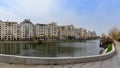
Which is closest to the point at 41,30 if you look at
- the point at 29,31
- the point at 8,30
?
the point at 29,31

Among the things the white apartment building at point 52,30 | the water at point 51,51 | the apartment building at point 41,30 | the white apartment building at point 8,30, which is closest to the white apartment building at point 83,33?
the white apartment building at point 52,30

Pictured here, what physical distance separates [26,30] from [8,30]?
10.6 m

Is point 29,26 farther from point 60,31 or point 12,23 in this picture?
point 60,31

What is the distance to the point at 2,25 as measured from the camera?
101500 mm

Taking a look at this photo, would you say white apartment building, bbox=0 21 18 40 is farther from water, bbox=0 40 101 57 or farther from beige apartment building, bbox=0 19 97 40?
water, bbox=0 40 101 57

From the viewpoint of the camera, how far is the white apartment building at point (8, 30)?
327 ft

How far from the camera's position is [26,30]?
355ft

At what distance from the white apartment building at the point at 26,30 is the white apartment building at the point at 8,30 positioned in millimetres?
4382

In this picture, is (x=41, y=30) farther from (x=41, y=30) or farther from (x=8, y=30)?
(x=8, y=30)

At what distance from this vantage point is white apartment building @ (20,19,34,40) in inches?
4200

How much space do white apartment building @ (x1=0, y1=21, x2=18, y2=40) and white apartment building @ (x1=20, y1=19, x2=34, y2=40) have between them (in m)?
4.38

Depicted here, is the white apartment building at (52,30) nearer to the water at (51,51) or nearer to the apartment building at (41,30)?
the apartment building at (41,30)

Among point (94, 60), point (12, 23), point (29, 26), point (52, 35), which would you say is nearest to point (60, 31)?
point (52, 35)

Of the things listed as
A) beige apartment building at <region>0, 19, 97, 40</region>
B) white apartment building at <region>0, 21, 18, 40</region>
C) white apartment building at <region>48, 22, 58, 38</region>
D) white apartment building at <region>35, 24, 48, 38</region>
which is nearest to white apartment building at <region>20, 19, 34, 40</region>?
beige apartment building at <region>0, 19, 97, 40</region>
